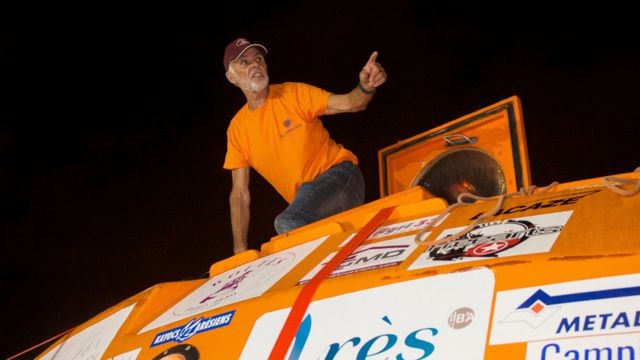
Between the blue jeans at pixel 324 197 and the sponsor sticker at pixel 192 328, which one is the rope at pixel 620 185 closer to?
the sponsor sticker at pixel 192 328

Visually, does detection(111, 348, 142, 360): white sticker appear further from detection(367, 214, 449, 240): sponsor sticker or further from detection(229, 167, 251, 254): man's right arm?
detection(229, 167, 251, 254): man's right arm

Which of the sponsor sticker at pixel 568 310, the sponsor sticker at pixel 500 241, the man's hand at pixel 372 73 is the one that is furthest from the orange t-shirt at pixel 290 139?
the sponsor sticker at pixel 568 310

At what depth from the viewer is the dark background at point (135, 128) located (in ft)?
10.8

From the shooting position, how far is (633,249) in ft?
2.24

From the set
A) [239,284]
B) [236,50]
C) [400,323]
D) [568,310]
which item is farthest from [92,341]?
[236,50]

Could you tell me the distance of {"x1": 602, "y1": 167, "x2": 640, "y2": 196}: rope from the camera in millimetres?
846

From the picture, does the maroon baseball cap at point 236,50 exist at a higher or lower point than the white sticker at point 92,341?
higher

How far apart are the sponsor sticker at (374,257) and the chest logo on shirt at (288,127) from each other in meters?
1.25

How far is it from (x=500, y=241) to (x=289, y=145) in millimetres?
1489

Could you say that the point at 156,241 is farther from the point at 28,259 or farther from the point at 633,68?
the point at 633,68

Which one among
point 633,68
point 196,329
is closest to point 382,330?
point 196,329

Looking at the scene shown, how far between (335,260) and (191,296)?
384 millimetres

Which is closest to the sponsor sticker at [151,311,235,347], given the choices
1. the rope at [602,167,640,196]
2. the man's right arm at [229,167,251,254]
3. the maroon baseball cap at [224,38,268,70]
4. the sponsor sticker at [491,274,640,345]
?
the sponsor sticker at [491,274,640,345]

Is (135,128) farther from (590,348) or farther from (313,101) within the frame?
(590,348)
